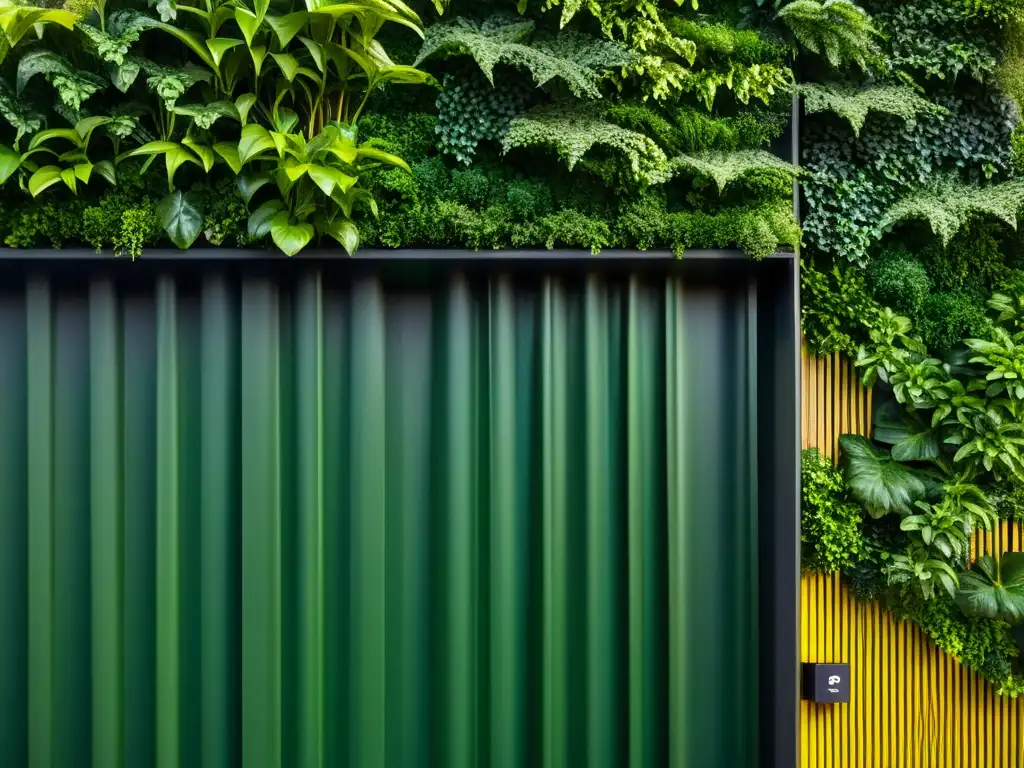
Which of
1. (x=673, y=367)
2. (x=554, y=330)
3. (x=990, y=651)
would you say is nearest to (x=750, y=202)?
(x=673, y=367)

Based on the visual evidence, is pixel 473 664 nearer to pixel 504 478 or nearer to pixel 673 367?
pixel 504 478

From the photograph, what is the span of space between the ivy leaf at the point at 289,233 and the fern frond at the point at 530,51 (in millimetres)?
565

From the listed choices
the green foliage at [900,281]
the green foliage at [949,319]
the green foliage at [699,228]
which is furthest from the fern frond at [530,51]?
the green foliage at [949,319]

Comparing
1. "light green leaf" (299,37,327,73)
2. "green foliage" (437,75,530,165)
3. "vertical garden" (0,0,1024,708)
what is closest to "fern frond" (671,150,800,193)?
"vertical garden" (0,0,1024,708)

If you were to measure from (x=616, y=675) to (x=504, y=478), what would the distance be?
2.31 ft

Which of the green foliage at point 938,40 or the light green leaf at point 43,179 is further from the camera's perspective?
the green foliage at point 938,40

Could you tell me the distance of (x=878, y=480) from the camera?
201cm

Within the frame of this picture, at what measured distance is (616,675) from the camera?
6.86ft

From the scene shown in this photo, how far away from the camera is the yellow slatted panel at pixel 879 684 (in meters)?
2.11

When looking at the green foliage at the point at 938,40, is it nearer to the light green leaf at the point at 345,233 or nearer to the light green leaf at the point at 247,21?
the light green leaf at the point at 345,233

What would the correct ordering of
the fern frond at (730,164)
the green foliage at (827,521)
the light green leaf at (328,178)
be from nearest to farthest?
the light green leaf at (328,178) → the fern frond at (730,164) → the green foliage at (827,521)

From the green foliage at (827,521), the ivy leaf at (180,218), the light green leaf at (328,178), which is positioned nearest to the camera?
the light green leaf at (328,178)

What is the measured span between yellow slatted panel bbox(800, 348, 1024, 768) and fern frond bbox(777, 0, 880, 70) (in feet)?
2.96

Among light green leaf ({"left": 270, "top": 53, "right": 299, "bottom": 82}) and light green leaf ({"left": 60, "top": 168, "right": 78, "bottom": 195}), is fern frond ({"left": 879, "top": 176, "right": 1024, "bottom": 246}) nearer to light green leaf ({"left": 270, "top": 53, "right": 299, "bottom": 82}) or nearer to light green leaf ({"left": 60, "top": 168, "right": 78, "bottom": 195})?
light green leaf ({"left": 270, "top": 53, "right": 299, "bottom": 82})
